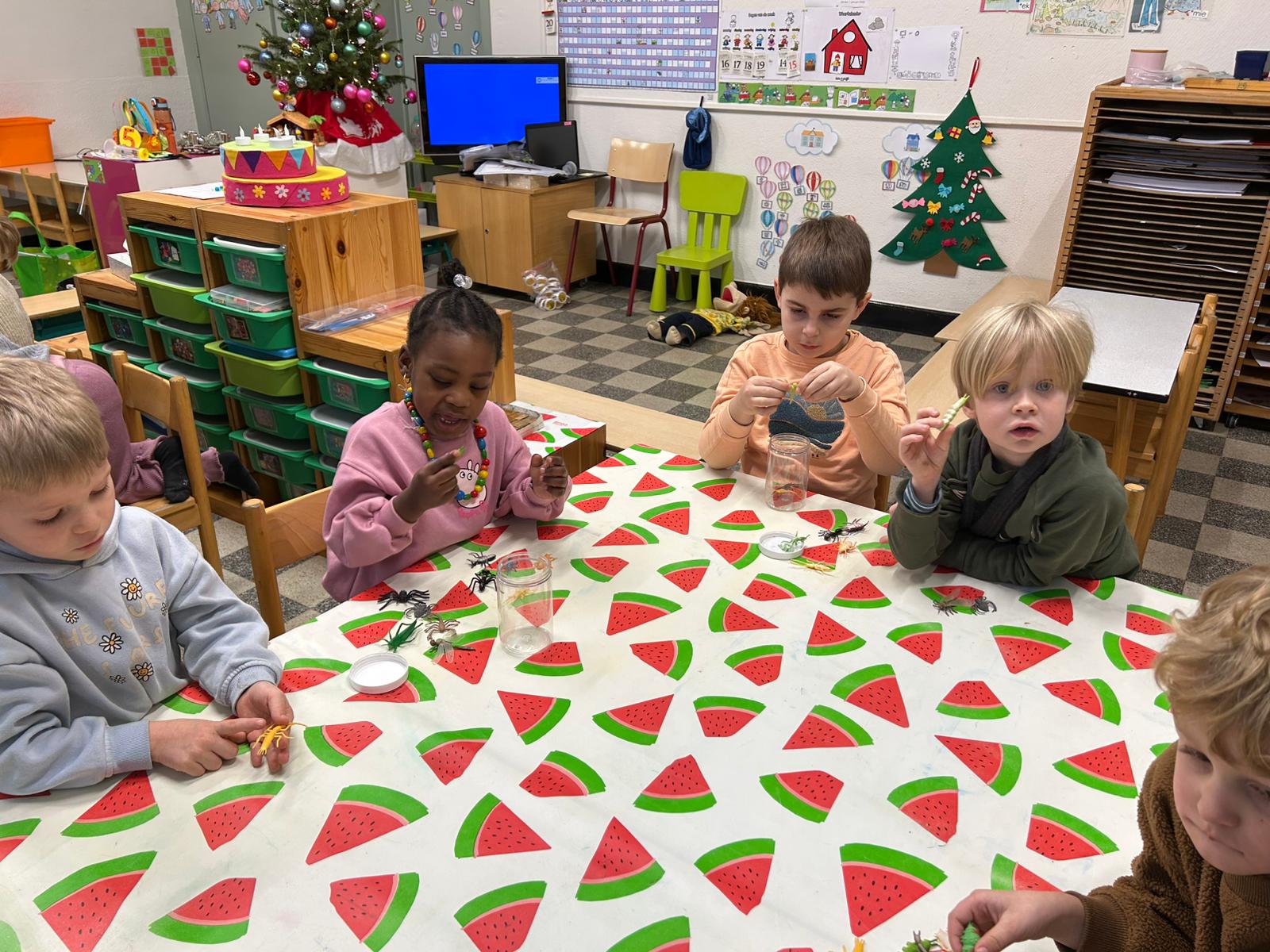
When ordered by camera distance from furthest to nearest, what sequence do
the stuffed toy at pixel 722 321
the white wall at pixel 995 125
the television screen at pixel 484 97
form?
the television screen at pixel 484 97, the stuffed toy at pixel 722 321, the white wall at pixel 995 125

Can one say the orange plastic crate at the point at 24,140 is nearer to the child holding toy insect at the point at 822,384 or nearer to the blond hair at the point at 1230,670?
the child holding toy insect at the point at 822,384

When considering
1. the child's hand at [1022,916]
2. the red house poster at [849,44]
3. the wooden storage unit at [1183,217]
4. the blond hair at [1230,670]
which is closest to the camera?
the blond hair at [1230,670]

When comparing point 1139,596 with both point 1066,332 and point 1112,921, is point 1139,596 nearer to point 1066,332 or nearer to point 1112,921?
point 1066,332

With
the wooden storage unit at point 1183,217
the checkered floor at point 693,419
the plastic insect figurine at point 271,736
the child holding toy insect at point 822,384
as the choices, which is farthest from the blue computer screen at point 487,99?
the plastic insect figurine at point 271,736

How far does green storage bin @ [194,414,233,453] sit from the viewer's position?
318cm

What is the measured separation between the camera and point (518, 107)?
5922mm

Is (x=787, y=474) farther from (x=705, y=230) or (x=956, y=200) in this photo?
(x=705, y=230)

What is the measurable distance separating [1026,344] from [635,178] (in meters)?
4.78

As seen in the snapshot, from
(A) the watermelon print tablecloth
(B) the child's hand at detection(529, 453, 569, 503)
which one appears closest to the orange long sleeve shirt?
(B) the child's hand at detection(529, 453, 569, 503)

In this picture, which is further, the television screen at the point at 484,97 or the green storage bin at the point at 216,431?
the television screen at the point at 484,97

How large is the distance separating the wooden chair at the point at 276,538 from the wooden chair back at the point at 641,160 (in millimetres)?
4612

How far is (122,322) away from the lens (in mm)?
3355

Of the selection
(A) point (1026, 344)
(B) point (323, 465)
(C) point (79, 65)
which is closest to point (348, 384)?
Result: (B) point (323, 465)

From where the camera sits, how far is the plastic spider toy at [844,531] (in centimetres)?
158
